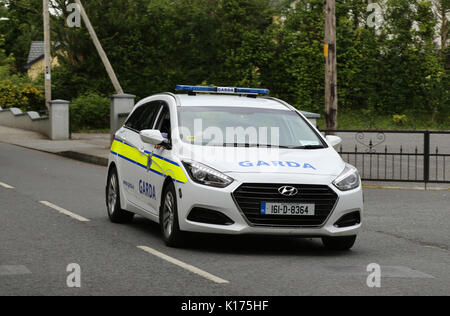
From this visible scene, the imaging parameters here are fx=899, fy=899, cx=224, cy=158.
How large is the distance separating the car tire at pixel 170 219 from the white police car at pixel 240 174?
0.01m

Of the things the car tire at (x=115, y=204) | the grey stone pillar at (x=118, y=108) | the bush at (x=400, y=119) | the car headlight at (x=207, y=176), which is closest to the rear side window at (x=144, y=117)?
the car tire at (x=115, y=204)

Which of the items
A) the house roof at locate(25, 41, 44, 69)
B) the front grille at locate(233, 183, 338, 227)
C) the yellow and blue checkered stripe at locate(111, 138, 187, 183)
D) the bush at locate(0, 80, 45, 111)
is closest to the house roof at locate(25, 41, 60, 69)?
the house roof at locate(25, 41, 44, 69)

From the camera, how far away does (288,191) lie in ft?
29.5

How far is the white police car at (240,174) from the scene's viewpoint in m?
9.01

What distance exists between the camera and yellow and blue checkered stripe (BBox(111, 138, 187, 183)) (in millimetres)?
9352

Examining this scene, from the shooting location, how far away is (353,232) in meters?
9.49

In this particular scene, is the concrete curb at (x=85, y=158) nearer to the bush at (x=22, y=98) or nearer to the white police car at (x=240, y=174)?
the white police car at (x=240, y=174)

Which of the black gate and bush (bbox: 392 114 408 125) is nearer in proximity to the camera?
the black gate

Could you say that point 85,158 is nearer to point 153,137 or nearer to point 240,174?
point 153,137

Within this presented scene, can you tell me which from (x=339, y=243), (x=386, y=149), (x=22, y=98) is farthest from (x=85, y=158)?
(x=22, y=98)

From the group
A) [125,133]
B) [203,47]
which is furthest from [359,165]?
[203,47]

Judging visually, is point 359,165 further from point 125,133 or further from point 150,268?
point 150,268

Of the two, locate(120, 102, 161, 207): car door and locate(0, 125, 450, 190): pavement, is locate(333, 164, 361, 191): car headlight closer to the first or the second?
locate(120, 102, 161, 207): car door

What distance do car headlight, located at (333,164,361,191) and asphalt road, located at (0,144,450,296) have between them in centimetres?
73
